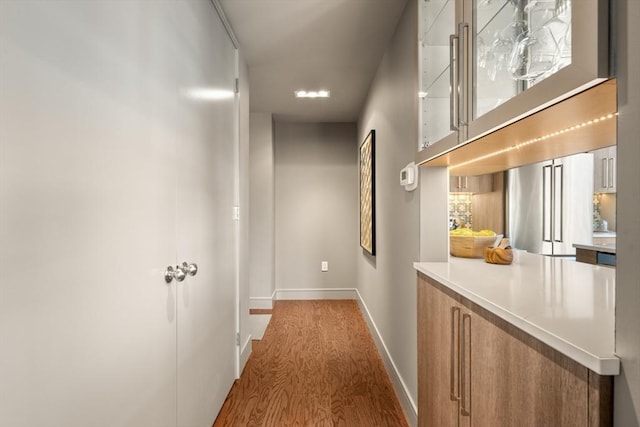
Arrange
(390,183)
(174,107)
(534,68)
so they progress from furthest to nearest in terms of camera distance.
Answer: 1. (390,183)
2. (174,107)
3. (534,68)

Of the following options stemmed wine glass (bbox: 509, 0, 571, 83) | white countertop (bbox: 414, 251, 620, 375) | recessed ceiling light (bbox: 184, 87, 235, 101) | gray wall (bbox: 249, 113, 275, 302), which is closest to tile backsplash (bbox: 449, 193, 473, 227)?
white countertop (bbox: 414, 251, 620, 375)

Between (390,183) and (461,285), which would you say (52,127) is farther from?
(390,183)

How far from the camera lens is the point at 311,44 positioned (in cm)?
275

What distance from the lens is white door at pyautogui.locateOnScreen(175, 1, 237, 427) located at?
5.41 feet

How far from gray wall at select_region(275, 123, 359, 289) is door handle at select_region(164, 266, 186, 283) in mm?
3531

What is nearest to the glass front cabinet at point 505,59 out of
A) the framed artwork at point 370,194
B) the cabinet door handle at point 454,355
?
the cabinet door handle at point 454,355

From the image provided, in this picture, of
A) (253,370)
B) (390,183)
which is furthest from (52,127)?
(253,370)

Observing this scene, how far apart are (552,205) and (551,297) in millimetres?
747

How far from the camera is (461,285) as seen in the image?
1222 millimetres

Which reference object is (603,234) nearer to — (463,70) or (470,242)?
(470,242)

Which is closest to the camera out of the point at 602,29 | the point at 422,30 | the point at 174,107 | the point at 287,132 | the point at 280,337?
the point at 602,29

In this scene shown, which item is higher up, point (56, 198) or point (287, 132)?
point (287, 132)

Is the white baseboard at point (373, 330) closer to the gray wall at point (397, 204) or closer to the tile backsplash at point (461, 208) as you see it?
the gray wall at point (397, 204)

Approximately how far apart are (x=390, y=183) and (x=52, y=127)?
224 cm
